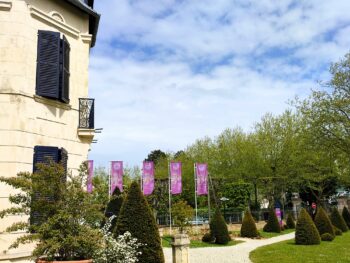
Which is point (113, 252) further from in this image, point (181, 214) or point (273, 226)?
point (273, 226)

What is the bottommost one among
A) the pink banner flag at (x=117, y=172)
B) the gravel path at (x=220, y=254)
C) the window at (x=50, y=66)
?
the gravel path at (x=220, y=254)

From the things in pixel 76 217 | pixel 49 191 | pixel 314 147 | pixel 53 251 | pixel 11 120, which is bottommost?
pixel 53 251

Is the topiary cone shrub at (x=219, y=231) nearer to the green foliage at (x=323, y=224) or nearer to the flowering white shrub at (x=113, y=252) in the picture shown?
the green foliage at (x=323, y=224)

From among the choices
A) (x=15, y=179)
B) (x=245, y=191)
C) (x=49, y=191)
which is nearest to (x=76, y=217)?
(x=49, y=191)

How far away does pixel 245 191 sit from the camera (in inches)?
1625

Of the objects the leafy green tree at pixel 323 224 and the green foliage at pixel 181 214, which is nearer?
the green foliage at pixel 181 214

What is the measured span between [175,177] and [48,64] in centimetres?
1725

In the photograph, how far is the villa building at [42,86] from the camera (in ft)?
34.9

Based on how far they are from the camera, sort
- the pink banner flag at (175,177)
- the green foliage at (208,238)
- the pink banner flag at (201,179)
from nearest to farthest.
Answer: the green foliage at (208,238)
the pink banner flag at (175,177)
the pink banner flag at (201,179)

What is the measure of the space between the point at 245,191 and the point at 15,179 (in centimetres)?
3495

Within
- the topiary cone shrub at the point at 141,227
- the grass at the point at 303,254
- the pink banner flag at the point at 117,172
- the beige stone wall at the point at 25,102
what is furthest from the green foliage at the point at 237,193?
the beige stone wall at the point at 25,102

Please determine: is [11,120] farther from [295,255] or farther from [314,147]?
[314,147]

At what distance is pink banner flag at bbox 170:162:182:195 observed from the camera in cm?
2745

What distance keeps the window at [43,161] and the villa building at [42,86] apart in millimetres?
27
